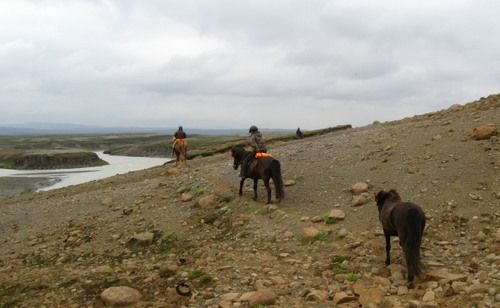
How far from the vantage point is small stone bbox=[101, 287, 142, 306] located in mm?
8984

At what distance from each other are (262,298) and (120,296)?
9.39 feet

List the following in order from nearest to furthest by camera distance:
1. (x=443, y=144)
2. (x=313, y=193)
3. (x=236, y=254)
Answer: (x=236, y=254) → (x=313, y=193) → (x=443, y=144)

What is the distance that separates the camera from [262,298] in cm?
821

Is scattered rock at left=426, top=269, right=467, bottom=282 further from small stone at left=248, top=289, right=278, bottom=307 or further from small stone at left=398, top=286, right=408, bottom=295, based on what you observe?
small stone at left=248, top=289, right=278, bottom=307

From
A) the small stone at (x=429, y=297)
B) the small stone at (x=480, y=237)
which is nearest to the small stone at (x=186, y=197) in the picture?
the small stone at (x=480, y=237)

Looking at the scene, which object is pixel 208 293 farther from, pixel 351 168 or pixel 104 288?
pixel 351 168

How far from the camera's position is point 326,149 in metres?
21.5

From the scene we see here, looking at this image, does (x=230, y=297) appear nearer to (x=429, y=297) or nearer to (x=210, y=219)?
(x=429, y=297)

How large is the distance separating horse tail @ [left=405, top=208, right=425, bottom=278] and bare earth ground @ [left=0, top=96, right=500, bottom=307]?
37cm

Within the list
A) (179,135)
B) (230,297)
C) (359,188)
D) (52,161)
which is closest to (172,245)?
(230,297)

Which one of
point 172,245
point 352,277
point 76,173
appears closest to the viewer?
point 352,277

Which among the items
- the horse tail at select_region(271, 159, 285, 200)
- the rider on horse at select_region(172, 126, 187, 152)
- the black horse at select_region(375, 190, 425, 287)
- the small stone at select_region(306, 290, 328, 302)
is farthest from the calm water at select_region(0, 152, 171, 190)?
the black horse at select_region(375, 190, 425, 287)

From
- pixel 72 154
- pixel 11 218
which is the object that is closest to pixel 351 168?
pixel 11 218

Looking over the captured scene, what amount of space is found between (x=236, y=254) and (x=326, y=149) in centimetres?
1112
